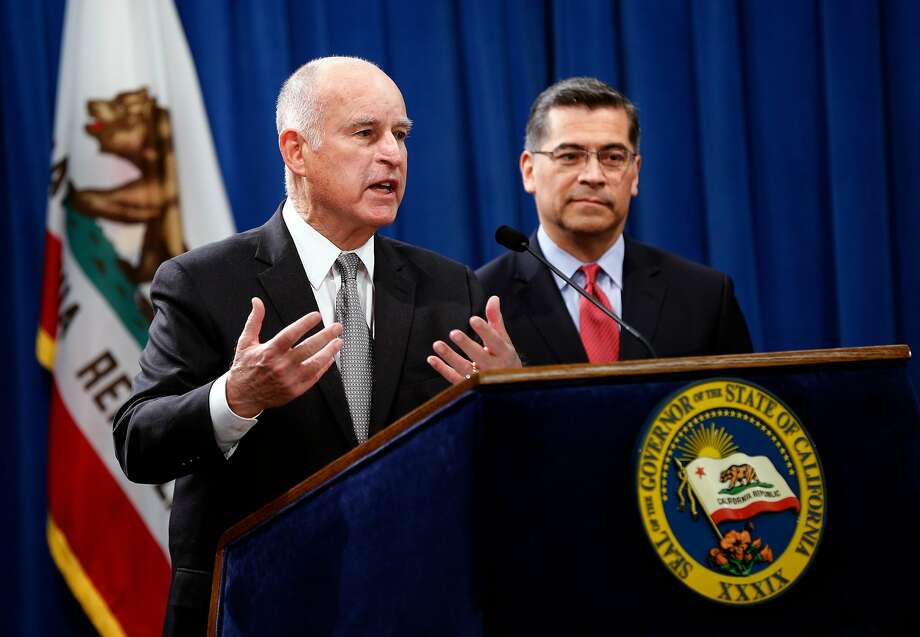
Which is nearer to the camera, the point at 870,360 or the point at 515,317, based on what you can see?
the point at 870,360

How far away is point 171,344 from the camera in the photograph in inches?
65.5

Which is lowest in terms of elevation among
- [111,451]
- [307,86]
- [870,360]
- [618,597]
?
[111,451]

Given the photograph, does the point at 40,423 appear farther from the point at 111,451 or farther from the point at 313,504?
the point at 313,504

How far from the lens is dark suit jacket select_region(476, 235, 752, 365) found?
2594mm

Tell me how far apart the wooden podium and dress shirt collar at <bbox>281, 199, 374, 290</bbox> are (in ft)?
1.90

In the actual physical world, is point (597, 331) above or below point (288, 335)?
below

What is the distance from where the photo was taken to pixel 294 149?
1.99 metres

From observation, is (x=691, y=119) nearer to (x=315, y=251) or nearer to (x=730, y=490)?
(x=315, y=251)

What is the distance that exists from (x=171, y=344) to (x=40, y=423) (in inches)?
64.1

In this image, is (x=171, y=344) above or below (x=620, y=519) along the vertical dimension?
above

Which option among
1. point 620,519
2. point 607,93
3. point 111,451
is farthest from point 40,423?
point 620,519

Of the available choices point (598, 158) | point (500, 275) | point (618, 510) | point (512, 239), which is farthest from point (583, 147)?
point (618, 510)

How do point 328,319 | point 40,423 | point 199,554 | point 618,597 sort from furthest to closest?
point 40,423
point 328,319
point 199,554
point 618,597

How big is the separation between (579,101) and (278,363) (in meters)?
1.64
